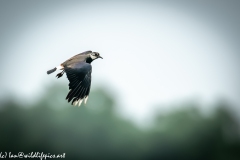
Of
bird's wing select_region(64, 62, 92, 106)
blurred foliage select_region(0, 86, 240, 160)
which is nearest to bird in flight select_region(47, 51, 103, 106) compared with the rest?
bird's wing select_region(64, 62, 92, 106)

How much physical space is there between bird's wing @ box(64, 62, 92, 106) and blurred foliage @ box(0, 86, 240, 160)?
28.8 meters

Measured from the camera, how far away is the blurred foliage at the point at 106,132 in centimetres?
5097

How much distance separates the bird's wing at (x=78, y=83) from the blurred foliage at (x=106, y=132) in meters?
28.8

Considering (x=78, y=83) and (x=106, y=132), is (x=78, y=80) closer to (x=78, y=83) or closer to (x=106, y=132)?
(x=78, y=83)

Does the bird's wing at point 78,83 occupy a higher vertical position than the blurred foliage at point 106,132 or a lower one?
lower

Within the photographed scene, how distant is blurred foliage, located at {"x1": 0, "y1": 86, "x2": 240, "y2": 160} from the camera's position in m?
51.0

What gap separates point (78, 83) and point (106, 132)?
42790 mm

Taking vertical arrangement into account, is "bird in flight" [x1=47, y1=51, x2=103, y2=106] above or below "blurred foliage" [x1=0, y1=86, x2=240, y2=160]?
below

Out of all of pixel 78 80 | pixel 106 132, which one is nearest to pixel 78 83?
pixel 78 80

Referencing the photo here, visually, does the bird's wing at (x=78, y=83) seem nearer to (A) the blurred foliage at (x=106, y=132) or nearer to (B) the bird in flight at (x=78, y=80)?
(B) the bird in flight at (x=78, y=80)

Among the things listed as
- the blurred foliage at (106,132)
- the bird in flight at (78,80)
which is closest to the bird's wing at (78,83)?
the bird in flight at (78,80)

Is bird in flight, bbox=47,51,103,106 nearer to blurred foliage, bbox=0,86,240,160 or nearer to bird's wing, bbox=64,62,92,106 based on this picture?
bird's wing, bbox=64,62,92,106

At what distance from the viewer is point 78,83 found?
1739cm

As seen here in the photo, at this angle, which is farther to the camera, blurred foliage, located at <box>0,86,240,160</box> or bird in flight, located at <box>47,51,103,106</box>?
blurred foliage, located at <box>0,86,240,160</box>
